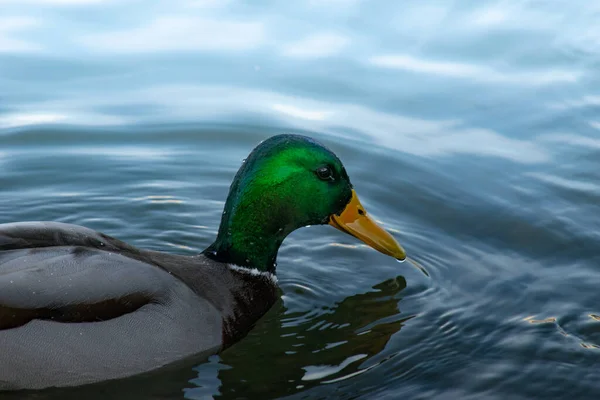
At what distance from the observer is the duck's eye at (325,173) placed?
5949mm

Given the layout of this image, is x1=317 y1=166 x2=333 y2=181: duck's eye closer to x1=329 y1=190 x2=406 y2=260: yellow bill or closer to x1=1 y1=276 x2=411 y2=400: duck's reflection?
x1=329 y1=190 x2=406 y2=260: yellow bill

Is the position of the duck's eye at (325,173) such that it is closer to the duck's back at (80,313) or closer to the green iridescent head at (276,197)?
the green iridescent head at (276,197)

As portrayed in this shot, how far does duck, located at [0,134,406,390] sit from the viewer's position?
4.96 meters

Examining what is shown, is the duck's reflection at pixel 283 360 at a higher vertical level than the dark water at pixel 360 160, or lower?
lower

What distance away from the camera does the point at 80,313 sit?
5.00 metres

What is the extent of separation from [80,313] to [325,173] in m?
1.73

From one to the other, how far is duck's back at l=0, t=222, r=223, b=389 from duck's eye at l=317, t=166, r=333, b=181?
1.14 metres

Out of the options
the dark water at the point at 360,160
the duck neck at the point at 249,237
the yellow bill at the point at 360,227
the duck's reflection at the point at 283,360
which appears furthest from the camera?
the yellow bill at the point at 360,227

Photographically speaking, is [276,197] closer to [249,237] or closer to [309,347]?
[249,237]

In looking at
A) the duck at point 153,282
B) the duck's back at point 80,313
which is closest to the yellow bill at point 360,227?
the duck at point 153,282

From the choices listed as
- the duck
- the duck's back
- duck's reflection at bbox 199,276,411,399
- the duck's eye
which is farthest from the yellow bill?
the duck's back

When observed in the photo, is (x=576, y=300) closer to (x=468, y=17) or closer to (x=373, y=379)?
(x=373, y=379)

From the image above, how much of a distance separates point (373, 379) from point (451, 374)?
0.43 metres

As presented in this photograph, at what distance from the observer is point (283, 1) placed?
36.8 ft
